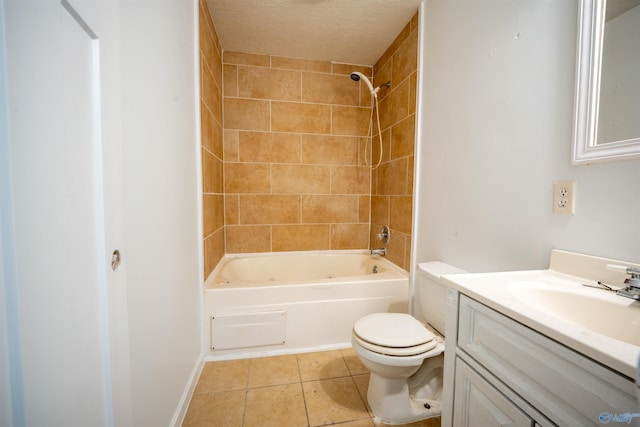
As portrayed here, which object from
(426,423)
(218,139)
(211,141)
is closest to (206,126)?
(211,141)

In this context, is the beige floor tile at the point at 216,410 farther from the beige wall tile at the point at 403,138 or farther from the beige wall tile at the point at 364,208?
the beige wall tile at the point at 403,138

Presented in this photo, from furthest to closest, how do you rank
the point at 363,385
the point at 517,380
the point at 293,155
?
Answer: the point at 293,155 → the point at 363,385 → the point at 517,380

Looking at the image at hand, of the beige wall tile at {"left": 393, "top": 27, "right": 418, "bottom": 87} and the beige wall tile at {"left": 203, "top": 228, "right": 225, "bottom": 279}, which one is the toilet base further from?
the beige wall tile at {"left": 393, "top": 27, "right": 418, "bottom": 87}

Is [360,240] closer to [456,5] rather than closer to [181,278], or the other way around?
[181,278]

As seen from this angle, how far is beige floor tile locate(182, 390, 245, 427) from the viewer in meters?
1.22

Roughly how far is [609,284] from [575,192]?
0.31m

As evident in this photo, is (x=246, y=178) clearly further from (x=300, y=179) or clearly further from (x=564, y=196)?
(x=564, y=196)

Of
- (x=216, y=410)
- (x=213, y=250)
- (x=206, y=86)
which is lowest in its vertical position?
(x=216, y=410)

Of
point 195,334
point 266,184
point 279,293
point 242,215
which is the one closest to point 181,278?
point 195,334

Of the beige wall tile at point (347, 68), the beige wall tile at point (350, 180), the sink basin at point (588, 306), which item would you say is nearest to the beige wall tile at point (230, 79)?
the beige wall tile at point (347, 68)

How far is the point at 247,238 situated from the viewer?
2432mm

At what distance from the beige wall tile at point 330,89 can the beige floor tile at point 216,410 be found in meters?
2.40

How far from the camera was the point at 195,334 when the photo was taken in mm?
1539

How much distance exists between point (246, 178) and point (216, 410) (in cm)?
176
